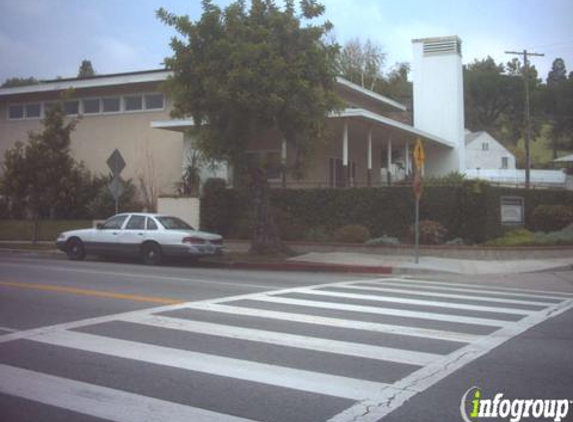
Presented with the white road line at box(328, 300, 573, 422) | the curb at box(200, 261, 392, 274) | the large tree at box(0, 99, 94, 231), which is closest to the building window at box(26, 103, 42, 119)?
the large tree at box(0, 99, 94, 231)

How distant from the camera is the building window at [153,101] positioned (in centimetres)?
2820

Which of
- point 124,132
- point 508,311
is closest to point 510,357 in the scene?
point 508,311

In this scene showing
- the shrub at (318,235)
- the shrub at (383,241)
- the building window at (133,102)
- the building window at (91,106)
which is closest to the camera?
the shrub at (383,241)

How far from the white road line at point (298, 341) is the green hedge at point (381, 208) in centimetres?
1302

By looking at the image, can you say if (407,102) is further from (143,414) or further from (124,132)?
(143,414)

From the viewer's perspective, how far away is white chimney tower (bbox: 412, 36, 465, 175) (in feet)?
105

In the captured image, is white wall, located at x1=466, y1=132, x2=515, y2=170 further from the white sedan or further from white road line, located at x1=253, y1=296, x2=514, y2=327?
white road line, located at x1=253, y1=296, x2=514, y2=327

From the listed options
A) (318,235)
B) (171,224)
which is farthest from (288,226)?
(171,224)

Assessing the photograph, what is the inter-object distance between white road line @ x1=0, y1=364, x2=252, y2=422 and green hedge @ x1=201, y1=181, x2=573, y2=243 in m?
15.8

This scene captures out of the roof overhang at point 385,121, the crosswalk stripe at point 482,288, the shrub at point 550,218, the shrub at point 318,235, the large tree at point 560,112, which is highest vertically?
the large tree at point 560,112

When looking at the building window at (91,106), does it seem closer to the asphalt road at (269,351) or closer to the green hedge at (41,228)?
the green hedge at (41,228)

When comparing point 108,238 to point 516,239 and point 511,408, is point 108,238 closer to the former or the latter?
point 516,239

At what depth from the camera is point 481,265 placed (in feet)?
58.2

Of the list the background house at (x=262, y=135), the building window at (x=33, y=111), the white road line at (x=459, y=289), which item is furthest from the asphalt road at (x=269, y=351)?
the building window at (x=33, y=111)
